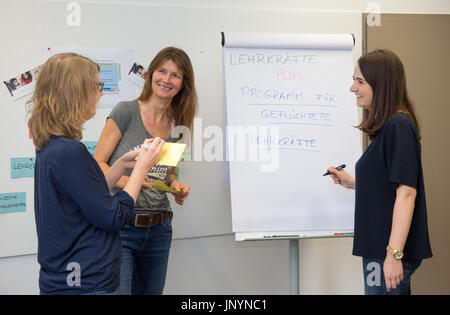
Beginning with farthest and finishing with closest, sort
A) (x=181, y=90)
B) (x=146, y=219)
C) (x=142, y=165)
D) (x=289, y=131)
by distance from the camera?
(x=289, y=131), (x=181, y=90), (x=146, y=219), (x=142, y=165)

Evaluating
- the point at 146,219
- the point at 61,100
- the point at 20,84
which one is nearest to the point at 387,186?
the point at 146,219

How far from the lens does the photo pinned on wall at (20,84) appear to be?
6.82 feet

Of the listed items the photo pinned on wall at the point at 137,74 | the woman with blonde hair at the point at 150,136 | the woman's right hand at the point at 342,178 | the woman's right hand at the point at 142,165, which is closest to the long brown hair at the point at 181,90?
the woman with blonde hair at the point at 150,136

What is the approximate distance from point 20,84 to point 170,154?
1.08m

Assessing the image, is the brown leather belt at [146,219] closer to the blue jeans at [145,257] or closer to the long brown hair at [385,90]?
the blue jeans at [145,257]

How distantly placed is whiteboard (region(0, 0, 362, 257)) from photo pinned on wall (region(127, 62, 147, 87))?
0.03 metres

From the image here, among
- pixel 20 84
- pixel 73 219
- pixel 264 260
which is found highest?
pixel 20 84

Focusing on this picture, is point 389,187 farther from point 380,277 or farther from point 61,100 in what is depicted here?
point 61,100

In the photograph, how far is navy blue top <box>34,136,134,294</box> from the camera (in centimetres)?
115

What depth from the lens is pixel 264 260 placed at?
8.49 ft

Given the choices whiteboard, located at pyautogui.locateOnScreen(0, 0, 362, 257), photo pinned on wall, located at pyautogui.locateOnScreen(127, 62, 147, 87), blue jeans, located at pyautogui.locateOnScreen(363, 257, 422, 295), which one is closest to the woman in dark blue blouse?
blue jeans, located at pyautogui.locateOnScreen(363, 257, 422, 295)

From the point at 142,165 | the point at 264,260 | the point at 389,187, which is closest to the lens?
the point at 142,165

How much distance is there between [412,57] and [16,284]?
2546 millimetres
